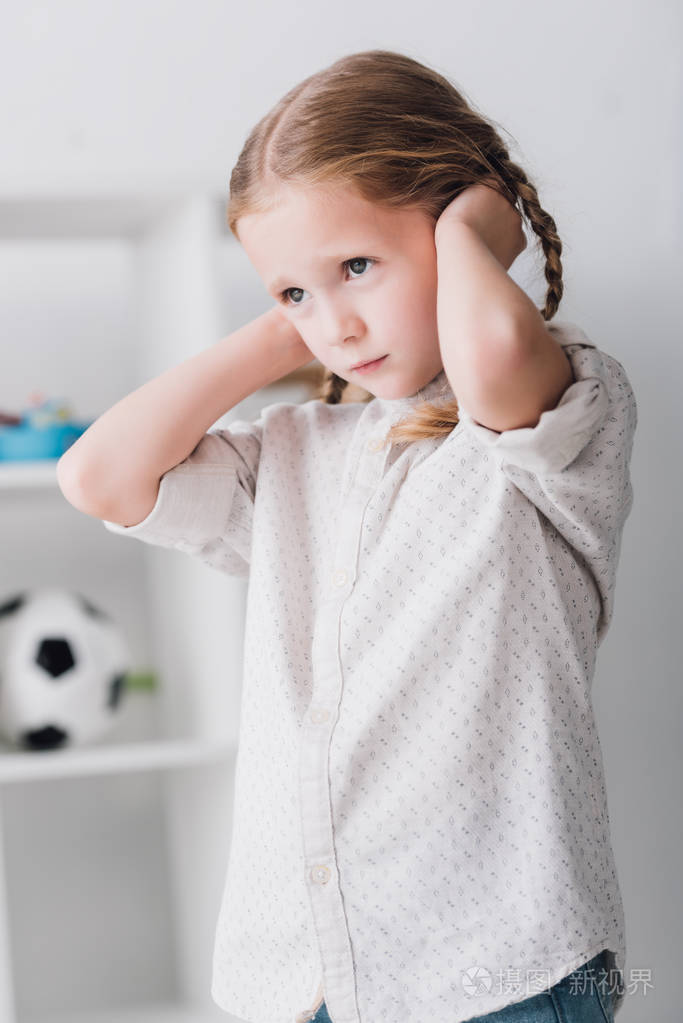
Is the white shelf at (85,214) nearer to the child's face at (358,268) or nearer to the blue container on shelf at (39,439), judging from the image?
the blue container on shelf at (39,439)

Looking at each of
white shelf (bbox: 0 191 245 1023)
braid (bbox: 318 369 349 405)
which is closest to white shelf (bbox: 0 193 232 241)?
white shelf (bbox: 0 191 245 1023)

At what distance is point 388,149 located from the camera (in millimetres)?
779

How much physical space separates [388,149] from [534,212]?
13 cm

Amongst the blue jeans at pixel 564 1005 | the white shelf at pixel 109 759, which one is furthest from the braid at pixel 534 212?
the white shelf at pixel 109 759

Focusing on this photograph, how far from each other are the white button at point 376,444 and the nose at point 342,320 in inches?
3.8

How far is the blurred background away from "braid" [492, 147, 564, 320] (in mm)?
559

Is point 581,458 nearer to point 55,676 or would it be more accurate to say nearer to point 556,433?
point 556,433

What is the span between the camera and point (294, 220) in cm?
77

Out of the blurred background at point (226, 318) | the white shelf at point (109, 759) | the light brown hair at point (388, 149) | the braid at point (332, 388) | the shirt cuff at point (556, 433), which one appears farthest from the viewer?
the blurred background at point (226, 318)

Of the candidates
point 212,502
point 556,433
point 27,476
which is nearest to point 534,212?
point 556,433

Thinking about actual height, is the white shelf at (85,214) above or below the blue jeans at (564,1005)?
above

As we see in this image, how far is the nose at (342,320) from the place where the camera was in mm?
779

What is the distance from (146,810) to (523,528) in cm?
91

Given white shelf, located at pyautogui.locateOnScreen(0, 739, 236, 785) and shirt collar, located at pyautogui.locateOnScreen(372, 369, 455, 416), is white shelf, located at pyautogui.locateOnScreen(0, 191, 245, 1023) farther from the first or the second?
shirt collar, located at pyautogui.locateOnScreen(372, 369, 455, 416)
